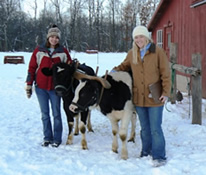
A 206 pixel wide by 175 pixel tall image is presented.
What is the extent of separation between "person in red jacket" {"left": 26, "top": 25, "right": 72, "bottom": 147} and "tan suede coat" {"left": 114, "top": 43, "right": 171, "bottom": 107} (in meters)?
1.44

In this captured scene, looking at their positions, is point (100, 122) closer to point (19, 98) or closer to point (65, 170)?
point (65, 170)

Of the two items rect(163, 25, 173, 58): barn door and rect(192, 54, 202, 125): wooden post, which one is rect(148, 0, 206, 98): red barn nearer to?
rect(163, 25, 173, 58): barn door

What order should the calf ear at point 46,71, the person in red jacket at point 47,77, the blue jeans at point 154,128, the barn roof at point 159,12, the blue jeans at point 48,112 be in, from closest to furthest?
the blue jeans at point 154,128 < the calf ear at point 46,71 < the person in red jacket at point 47,77 < the blue jeans at point 48,112 < the barn roof at point 159,12

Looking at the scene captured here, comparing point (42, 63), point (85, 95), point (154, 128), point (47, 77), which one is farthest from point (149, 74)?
point (42, 63)

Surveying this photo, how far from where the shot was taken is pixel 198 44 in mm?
10219

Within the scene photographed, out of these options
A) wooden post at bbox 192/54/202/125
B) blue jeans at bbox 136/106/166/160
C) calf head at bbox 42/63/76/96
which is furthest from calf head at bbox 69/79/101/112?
wooden post at bbox 192/54/202/125

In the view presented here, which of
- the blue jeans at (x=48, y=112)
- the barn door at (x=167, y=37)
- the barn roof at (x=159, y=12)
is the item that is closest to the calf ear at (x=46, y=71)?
the blue jeans at (x=48, y=112)

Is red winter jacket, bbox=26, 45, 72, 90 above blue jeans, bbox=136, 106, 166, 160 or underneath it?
above

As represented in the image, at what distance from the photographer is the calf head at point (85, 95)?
423 cm

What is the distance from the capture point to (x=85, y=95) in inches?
168

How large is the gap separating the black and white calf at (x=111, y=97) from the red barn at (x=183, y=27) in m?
5.95

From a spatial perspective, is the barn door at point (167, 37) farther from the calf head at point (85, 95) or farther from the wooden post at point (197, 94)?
the calf head at point (85, 95)

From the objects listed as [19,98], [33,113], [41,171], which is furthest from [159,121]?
[19,98]

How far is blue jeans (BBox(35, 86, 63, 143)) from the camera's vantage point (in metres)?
5.01
